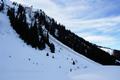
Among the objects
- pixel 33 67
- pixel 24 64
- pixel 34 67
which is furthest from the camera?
pixel 24 64

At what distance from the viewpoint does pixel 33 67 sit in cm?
3297

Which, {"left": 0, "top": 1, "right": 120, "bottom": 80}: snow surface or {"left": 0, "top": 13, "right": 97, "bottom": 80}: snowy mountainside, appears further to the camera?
{"left": 0, "top": 13, "right": 97, "bottom": 80}: snowy mountainside

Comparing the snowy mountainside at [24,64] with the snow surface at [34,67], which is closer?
the snow surface at [34,67]

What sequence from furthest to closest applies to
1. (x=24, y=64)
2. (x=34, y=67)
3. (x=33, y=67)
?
(x=24, y=64), (x=34, y=67), (x=33, y=67)

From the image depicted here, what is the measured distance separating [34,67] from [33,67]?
0.22 m

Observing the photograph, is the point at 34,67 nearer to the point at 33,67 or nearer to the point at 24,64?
the point at 33,67

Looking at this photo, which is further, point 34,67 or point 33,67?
point 34,67

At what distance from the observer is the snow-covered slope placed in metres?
9.78

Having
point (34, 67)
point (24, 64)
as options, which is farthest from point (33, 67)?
point (24, 64)

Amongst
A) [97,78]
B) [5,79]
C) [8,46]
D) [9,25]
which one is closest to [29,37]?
[9,25]

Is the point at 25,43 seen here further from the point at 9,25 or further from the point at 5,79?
the point at 5,79

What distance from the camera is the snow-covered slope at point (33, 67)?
32.1ft

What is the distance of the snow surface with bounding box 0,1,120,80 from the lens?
31.9ft

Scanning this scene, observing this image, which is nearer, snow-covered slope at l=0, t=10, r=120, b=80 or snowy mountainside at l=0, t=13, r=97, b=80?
snow-covered slope at l=0, t=10, r=120, b=80
